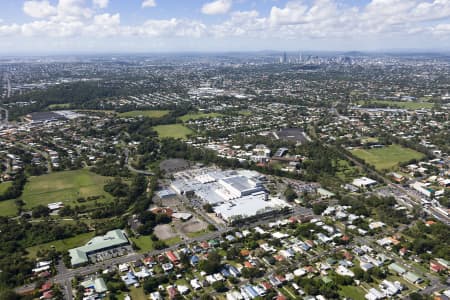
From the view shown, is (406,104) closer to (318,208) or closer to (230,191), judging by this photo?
(318,208)

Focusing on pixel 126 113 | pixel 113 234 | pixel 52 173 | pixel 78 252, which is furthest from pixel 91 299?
pixel 126 113

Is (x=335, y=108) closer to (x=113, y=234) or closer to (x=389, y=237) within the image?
(x=389, y=237)

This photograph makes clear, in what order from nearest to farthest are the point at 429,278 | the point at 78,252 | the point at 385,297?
the point at 385,297, the point at 429,278, the point at 78,252

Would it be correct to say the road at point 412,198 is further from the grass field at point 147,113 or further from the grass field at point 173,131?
the grass field at point 147,113

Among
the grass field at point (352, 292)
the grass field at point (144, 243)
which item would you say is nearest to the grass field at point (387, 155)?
the grass field at point (352, 292)

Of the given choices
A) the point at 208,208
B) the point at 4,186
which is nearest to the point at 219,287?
the point at 208,208

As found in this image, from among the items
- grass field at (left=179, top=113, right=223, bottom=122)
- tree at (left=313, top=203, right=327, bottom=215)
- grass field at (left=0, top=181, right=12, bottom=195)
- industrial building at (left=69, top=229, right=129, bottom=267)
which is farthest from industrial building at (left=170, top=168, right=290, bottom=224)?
grass field at (left=179, top=113, right=223, bottom=122)

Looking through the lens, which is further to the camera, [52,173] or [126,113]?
[126,113]
